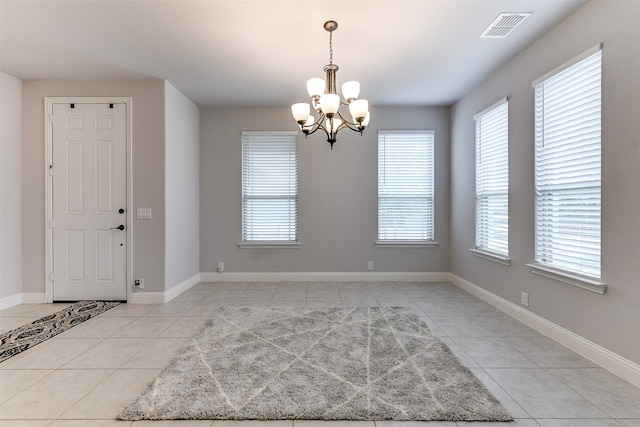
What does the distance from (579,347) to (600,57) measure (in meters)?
2.28

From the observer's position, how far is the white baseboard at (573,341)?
2.01 metres

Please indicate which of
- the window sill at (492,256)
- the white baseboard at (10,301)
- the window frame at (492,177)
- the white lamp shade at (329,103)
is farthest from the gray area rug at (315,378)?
the white baseboard at (10,301)

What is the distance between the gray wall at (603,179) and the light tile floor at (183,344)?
1.08ft

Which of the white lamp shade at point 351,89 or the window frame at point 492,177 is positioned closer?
the white lamp shade at point 351,89

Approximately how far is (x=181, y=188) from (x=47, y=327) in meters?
2.09

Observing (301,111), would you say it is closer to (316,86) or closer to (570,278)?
(316,86)

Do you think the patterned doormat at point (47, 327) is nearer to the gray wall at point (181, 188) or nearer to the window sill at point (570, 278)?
the gray wall at point (181, 188)

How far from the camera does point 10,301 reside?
3.54m

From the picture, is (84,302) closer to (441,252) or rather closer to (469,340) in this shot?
(469,340)

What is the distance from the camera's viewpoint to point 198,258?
4719mm

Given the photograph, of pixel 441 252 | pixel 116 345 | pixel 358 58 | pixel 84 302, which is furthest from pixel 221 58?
pixel 441 252

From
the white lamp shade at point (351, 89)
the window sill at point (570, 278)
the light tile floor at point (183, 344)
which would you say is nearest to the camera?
the light tile floor at point (183, 344)

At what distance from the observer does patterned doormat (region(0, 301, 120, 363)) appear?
8.21ft

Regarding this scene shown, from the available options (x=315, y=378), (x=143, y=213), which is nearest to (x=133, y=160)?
(x=143, y=213)
